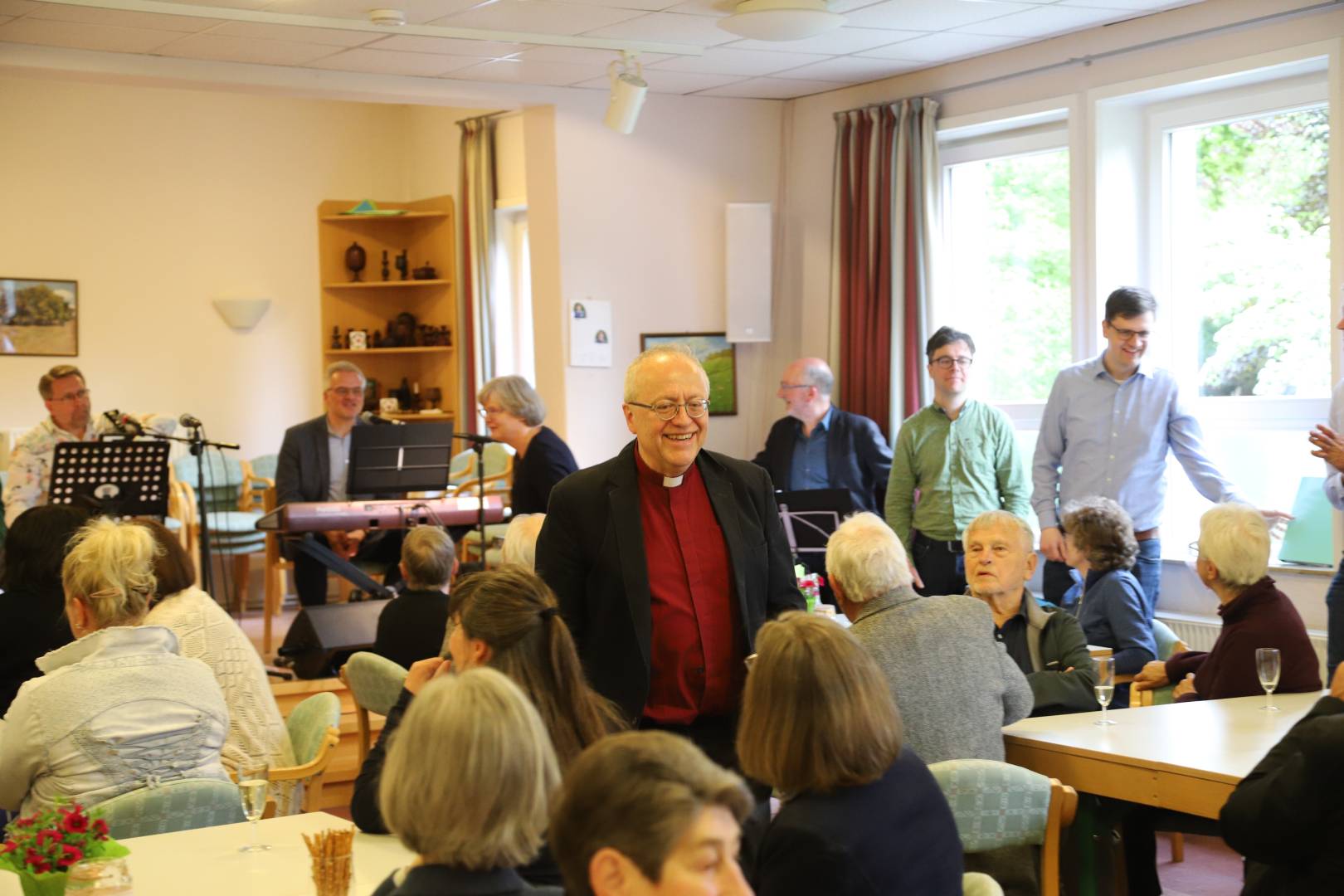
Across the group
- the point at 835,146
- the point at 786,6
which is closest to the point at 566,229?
the point at 835,146

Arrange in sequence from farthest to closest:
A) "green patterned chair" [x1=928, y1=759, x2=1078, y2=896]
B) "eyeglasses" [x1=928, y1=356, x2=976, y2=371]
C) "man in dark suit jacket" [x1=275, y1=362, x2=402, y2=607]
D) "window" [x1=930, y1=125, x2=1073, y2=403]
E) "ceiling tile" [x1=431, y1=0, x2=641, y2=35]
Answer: "man in dark suit jacket" [x1=275, y1=362, x2=402, y2=607], "window" [x1=930, y1=125, x2=1073, y2=403], "eyeglasses" [x1=928, y1=356, x2=976, y2=371], "ceiling tile" [x1=431, y1=0, x2=641, y2=35], "green patterned chair" [x1=928, y1=759, x2=1078, y2=896]

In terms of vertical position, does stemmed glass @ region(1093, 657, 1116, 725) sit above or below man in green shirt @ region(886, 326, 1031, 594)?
below

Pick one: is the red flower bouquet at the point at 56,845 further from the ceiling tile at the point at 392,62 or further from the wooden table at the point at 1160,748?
the ceiling tile at the point at 392,62

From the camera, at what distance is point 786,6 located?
237 inches

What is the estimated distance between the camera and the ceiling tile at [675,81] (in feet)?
25.0

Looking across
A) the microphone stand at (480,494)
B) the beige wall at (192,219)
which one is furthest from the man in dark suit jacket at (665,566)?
the beige wall at (192,219)

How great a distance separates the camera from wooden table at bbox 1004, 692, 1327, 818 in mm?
3195

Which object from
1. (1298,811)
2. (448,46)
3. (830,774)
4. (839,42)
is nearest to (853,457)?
(839,42)

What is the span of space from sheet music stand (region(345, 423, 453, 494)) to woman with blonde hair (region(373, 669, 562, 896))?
17.6 ft

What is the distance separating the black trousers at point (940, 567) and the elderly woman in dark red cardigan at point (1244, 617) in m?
2.35

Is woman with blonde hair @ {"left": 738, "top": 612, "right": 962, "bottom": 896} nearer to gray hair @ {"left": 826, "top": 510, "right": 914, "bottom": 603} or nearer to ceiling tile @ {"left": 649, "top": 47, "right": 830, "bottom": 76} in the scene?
gray hair @ {"left": 826, "top": 510, "right": 914, "bottom": 603}

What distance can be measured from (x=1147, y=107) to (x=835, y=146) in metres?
1.78

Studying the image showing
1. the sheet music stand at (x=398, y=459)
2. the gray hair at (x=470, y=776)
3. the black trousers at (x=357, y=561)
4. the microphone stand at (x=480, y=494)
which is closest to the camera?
the gray hair at (x=470, y=776)

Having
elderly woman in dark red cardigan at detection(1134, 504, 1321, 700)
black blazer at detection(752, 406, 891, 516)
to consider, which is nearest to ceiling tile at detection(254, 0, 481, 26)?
black blazer at detection(752, 406, 891, 516)
